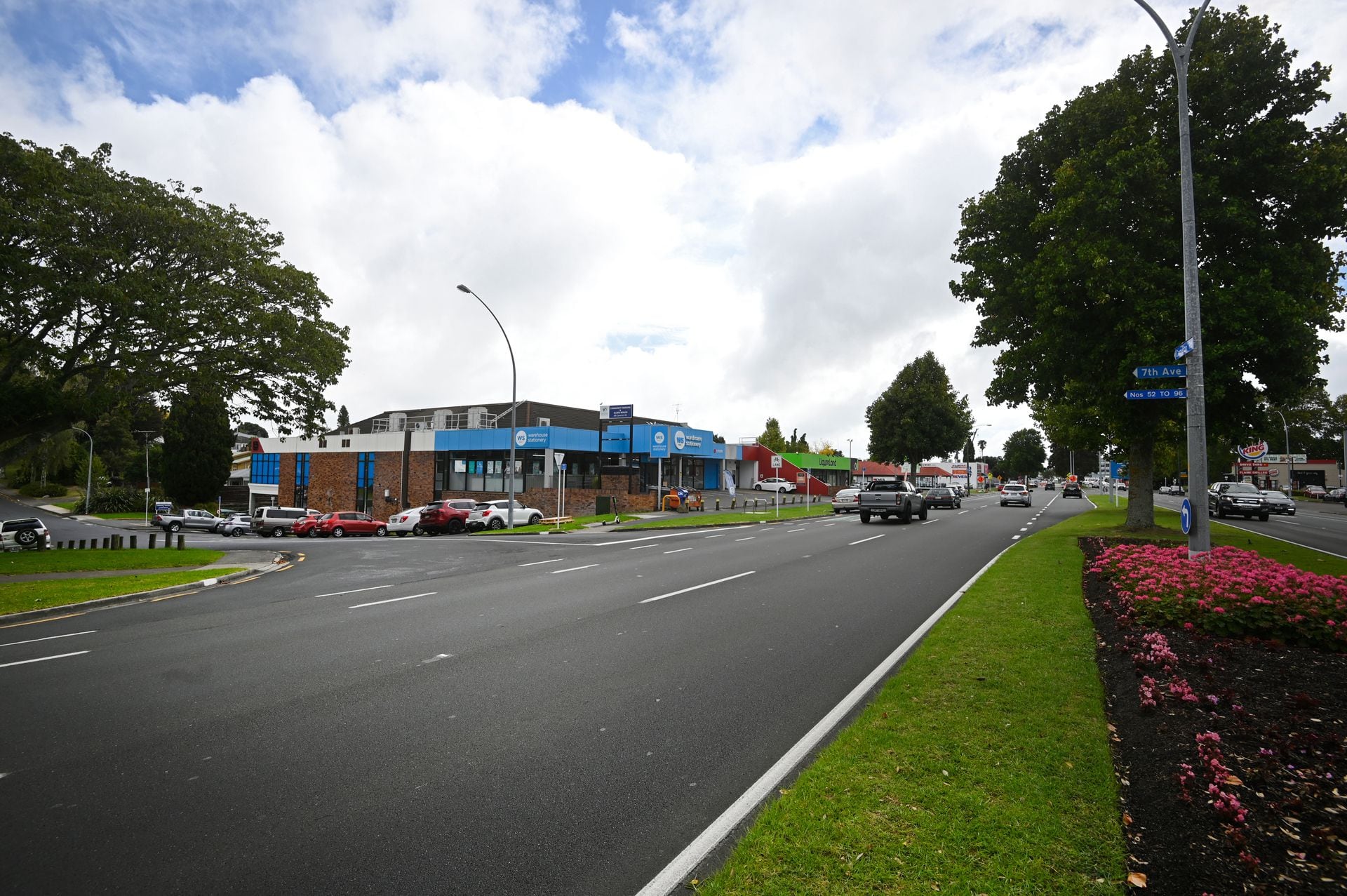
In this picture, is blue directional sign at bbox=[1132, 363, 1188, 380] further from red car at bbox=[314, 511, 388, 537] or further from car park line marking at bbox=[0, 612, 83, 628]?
red car at bbox=[314, 511, 388, 537]

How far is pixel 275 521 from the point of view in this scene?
126ft

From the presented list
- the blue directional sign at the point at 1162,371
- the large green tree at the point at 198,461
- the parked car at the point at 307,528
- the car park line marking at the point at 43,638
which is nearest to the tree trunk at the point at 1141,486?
the blue directional sign at the point at 1162,371

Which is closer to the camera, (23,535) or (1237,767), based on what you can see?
(1237,767)

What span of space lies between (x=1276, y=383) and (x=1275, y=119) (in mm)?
6496

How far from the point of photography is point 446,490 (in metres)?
51.5

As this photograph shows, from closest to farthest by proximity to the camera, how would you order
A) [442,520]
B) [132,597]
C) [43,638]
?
[43,638], [132,597], [442,520]

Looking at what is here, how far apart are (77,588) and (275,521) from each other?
1086 inches

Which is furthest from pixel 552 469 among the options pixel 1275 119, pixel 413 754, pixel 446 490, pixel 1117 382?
pixel 413 754

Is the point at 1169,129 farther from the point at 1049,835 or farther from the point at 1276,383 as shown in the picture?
the point at 1049,835

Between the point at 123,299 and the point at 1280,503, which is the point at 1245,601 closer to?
the point at 123,299

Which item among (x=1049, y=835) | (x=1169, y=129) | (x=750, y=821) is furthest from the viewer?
(x=1169, y=129)

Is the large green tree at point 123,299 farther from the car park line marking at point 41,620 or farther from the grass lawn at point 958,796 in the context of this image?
the grass lawn at point 958,796

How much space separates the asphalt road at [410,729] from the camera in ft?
11.5

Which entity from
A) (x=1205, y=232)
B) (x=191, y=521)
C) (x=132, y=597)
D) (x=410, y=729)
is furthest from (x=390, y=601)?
(x=191, y=521)
